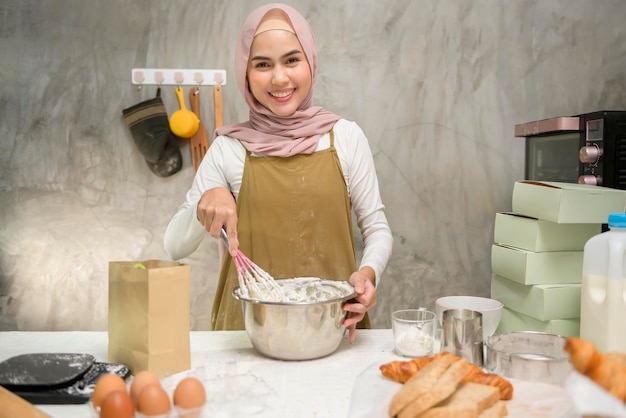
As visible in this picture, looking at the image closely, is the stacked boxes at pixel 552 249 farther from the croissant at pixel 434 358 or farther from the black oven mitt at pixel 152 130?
the black oven mitt at pixel 152 130

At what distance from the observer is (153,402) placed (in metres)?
0.78

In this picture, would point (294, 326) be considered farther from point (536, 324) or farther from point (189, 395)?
point (536, 324)

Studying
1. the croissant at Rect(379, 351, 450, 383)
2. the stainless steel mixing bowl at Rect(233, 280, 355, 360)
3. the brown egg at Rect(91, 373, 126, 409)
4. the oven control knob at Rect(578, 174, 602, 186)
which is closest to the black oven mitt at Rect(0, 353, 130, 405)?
the brown egg at Rect(91, 373, 126, 409)

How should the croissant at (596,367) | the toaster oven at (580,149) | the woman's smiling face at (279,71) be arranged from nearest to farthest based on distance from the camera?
1. the croissant at (596,367)
2. the woman's smiling face at (279,71)
3. the toaster oven at (580,149)

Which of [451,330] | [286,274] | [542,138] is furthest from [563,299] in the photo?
[542,138]

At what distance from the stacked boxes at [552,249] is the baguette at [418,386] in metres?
0.42

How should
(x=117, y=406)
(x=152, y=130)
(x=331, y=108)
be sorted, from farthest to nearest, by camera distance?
(x=331, y=108) → (x=152, y=130) → (x=117, y=406)

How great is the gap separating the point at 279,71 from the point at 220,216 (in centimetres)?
59

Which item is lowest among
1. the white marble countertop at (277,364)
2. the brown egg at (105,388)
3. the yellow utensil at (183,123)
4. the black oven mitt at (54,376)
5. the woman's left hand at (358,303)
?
the white marble countertop at (277,364)

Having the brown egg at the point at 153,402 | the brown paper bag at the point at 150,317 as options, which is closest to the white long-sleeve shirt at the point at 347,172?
the brown paper bag at the point at 150,317

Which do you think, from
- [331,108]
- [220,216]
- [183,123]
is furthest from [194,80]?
[220,216]

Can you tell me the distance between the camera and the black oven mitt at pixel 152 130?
252 centimetres

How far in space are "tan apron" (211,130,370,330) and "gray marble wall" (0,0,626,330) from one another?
96 cm

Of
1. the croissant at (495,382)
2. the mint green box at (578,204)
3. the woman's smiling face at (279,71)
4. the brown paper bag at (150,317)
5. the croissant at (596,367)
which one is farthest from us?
the woman's smiling face at (279,71)
